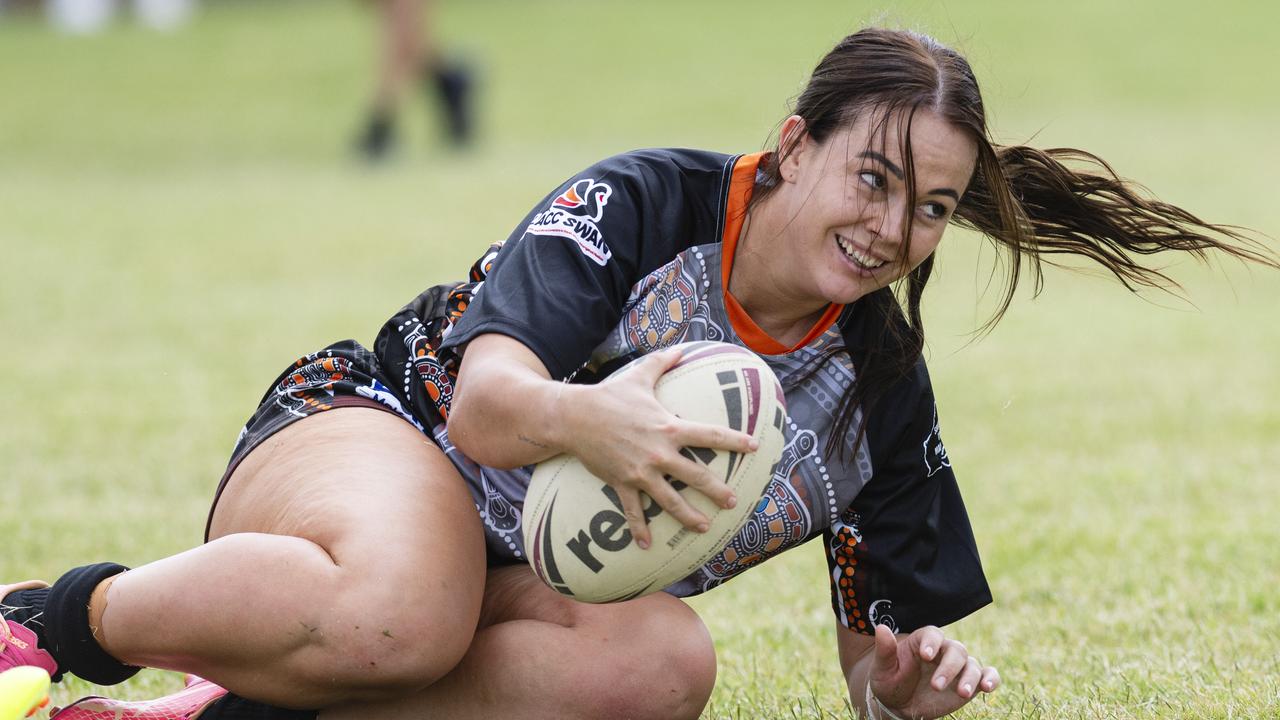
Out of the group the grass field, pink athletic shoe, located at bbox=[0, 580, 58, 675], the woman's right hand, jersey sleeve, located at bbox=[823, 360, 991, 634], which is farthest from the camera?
the grass field

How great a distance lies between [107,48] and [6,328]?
12.6 meters

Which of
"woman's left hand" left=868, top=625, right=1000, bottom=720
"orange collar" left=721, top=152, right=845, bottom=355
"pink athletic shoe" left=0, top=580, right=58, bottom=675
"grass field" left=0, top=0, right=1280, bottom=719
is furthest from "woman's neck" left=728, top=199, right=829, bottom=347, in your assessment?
"pink athletic shoe" left=0, top=580, right=58, bottom=675

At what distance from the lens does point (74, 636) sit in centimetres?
226

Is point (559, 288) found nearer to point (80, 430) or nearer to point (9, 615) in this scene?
point (9, 615)

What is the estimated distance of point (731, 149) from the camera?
1184 cm

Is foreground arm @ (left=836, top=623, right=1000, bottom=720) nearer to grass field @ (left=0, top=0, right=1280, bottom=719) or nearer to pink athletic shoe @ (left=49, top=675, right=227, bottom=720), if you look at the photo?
grass field @ (left=0, top=0, right=1280, bottom=719)

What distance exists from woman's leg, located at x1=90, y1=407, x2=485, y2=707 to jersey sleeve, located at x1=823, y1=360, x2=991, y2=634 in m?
0.61

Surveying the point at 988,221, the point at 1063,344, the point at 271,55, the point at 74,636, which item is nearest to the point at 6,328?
the point at 1063,344

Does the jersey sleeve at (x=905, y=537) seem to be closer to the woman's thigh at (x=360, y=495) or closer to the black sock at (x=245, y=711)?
the woman's thigh at (x=360, y=495)

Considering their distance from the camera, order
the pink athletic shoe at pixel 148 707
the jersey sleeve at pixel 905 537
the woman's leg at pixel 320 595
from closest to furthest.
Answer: the woman's leg at pixel 320 595
the pink athletic shoe at pixel 148 707
the jersey sleeve at pixel 905 537

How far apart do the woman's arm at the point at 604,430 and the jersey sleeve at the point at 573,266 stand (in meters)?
0.09

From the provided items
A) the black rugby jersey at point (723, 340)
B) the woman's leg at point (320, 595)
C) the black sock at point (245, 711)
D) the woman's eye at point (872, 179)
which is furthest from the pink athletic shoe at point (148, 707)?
the woman's eye at point (872, 179)

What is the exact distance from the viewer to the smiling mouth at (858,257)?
2320mm

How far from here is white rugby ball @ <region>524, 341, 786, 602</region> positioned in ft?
6.73
